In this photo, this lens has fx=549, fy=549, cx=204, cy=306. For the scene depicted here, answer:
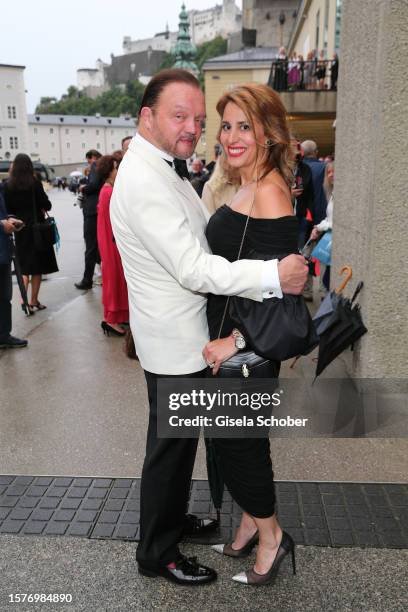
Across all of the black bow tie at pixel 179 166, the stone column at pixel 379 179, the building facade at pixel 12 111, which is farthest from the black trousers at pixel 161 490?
the building facade at pixel 12 111

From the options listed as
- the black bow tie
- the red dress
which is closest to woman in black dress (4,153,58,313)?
the red dress

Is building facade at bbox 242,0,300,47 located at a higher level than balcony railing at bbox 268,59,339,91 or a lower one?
higher

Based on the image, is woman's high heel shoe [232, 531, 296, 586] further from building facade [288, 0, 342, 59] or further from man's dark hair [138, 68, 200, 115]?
building facade [288, 0, 342, 59]

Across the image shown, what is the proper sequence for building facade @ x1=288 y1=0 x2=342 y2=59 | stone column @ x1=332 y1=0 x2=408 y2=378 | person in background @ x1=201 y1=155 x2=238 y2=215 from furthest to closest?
building facade @ x1=288 y1=0 x2=342 y2=59, stone column @ x1=332 y1=0 x2=408 y2=378, person in background @ x1=201 y1=155 x2=238 y2=215

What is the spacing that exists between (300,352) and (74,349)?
3956 mm

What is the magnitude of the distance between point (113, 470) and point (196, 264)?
1847 mm

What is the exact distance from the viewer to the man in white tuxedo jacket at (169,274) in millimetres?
1988

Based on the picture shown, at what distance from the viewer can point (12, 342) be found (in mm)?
5707

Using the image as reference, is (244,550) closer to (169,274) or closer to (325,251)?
(169,274)

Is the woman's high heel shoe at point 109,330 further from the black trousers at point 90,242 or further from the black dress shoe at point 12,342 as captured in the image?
the black trousers at point 90,242

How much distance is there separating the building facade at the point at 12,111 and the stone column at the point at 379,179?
9294 centimetres

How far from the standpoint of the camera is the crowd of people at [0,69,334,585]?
6.57ft

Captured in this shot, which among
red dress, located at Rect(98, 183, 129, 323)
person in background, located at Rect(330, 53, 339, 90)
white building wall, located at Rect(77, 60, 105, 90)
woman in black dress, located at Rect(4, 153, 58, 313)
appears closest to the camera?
red dress, located at Rect(98, 183, 129, 323)

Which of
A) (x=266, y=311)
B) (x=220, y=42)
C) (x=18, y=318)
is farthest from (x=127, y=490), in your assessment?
(x=220, y=42)
